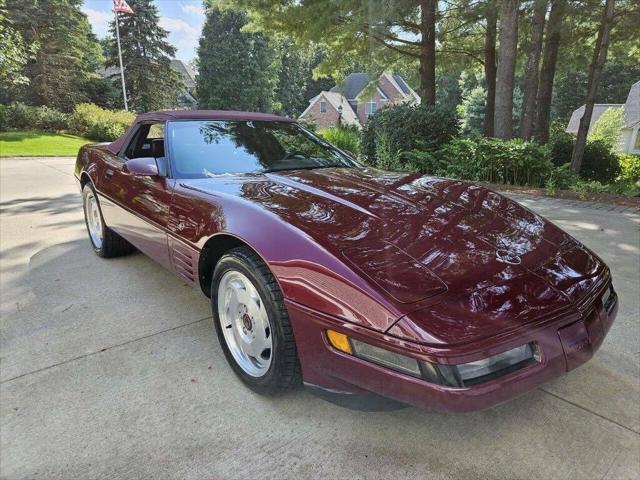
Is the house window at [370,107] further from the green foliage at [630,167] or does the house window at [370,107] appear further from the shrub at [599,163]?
the shrub at [599,163]

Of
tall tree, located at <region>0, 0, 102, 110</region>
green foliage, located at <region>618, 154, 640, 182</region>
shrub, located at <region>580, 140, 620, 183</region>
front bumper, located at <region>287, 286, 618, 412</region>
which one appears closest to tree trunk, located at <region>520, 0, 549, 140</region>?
shrub, located at <region>580, 140, 620, 183</region>

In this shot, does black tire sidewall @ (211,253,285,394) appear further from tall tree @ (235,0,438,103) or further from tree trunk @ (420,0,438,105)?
tree trunk @ (420,0,438,105)

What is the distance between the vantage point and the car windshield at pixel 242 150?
2814 mm

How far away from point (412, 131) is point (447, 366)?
812 cm

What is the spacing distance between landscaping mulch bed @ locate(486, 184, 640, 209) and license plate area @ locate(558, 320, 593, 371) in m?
5.30

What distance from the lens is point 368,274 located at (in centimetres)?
162

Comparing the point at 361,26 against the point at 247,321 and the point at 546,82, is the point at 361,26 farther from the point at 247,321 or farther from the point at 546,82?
the point at 247,321

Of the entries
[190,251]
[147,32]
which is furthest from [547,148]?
[147,32]

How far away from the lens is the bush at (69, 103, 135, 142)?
21.1 m

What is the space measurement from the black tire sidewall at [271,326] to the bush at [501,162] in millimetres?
6248

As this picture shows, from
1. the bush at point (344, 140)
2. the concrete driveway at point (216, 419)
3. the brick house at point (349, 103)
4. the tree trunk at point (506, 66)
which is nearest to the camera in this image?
the concrete driveway at point (216, 419)

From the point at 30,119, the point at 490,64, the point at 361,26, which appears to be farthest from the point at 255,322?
the point at 30,119

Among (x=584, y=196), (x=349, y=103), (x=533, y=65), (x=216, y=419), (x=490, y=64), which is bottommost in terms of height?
(x=216, y=419)

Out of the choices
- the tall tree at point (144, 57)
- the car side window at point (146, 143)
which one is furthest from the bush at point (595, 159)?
the tall tree at point (144, 57)
